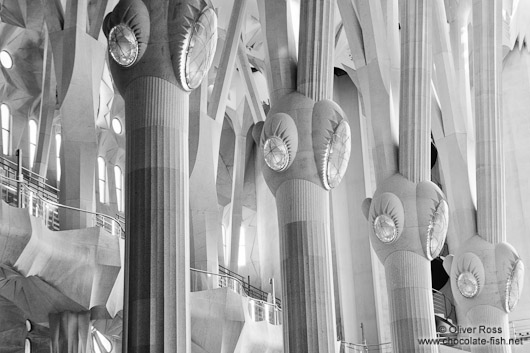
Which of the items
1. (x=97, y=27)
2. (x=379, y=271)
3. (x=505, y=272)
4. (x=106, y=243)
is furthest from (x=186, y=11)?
(x=379, y=271)

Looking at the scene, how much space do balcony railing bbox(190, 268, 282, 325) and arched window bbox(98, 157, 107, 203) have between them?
208 inches

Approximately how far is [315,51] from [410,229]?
4.13m

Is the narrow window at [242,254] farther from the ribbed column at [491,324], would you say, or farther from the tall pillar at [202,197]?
the ribbed column at [491,324]

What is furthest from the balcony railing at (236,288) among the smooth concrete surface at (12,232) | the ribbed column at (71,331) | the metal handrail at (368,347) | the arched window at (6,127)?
the arched window at (6,127)

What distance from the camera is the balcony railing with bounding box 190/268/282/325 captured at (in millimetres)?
16797

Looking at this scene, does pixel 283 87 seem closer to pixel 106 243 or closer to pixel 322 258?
pixel 322 258

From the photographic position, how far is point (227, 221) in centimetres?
3017

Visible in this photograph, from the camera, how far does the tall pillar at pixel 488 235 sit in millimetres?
17859

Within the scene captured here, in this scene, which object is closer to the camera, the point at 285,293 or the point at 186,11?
the point at 186,11

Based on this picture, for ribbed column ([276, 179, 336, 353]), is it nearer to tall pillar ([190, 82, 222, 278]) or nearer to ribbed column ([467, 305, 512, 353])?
tall pillar ([190, 82, 222, 278])

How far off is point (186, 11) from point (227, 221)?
21.5m

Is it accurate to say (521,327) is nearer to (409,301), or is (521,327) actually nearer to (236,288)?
(236,288)

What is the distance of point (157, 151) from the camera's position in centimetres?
866

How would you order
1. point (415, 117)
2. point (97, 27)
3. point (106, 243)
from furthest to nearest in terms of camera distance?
point (97, 27) < point (415, 117) < point (106, 243)
